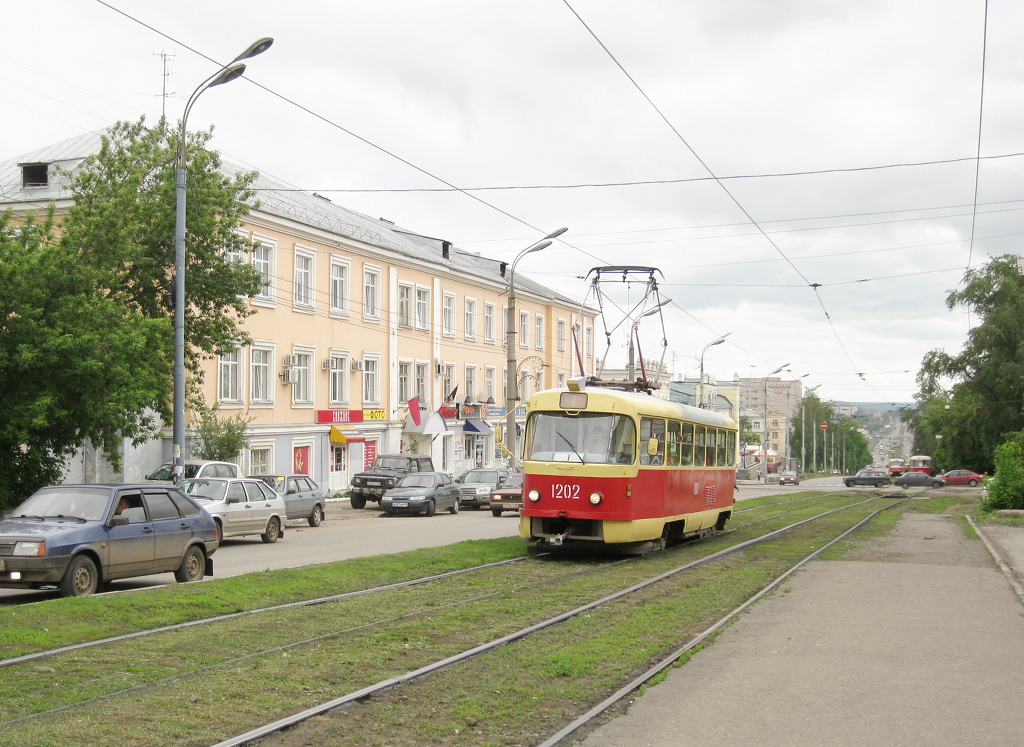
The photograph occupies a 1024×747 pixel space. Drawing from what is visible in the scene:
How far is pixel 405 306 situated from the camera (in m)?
47.7

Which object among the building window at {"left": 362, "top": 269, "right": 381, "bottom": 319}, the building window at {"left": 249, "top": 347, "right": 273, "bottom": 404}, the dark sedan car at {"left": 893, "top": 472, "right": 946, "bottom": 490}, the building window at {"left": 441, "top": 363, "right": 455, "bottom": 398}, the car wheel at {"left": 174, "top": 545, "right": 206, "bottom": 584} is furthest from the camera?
the dark sedan car at {"left": 893, "top": 472, "right": 946, "bottom": 490}

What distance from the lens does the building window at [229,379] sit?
117ft

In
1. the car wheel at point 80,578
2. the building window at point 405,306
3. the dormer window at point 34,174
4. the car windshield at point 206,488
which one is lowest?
the car wheel at point 80,578

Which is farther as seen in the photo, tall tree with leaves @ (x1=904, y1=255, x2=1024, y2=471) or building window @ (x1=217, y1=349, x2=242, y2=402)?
tall tree with leaves @ (x1=904, y1=255, x2=1024, y2=471)

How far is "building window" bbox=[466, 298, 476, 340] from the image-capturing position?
5375 cm

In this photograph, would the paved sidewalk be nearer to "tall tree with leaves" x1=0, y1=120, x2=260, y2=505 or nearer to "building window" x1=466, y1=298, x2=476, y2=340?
"tall tree with leaves" x1=0, y1=120, x2=260, y2=505

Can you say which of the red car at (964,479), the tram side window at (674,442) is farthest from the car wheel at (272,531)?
the red car at (964,479)

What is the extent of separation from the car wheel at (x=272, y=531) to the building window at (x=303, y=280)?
18.5 meters

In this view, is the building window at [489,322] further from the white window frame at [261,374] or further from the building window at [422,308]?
the white window frame at [261,374]

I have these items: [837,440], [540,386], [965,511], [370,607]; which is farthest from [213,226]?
[837,440]

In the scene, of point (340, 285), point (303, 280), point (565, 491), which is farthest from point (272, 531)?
point (340, 285)

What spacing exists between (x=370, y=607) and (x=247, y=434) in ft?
79.5

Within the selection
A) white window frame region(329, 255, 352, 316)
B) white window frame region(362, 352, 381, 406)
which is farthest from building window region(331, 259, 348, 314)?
white window frame region(362, 352, 381, 406)

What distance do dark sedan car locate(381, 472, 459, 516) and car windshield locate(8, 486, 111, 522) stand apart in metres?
20.8
